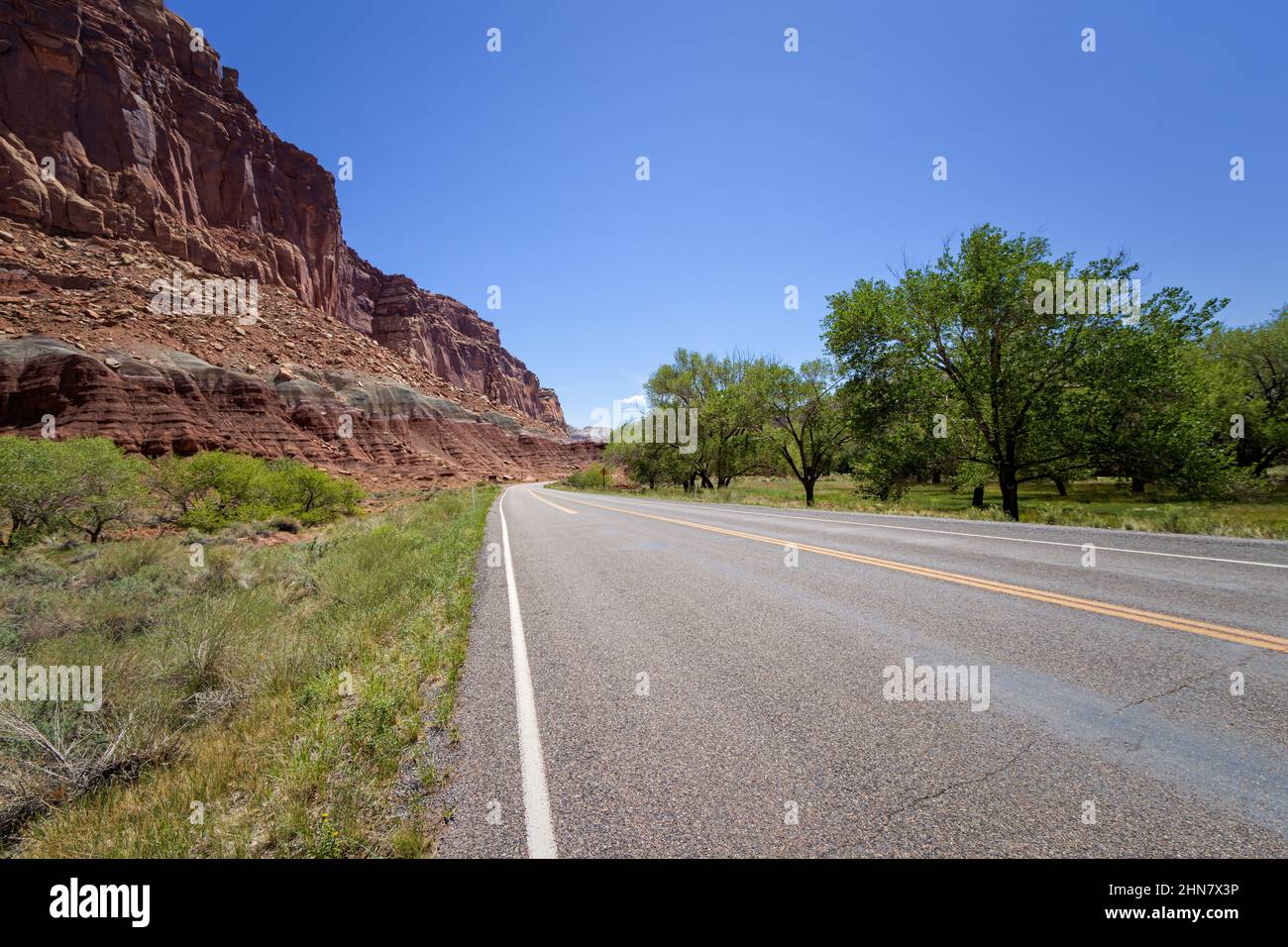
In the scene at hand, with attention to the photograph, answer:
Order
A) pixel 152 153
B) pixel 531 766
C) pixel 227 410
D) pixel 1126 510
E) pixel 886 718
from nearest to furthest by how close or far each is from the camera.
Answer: pixel 531 766
pixel 886 718
pixel 1126 510
pixel 227 410
pixel 152 153

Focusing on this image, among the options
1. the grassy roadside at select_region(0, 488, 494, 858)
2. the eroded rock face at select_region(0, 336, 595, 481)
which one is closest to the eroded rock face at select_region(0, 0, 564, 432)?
the eroded rock face at select_region(0, 336, 595, 481)

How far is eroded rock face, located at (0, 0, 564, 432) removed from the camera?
49.5m

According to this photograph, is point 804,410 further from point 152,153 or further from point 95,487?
point 152,153

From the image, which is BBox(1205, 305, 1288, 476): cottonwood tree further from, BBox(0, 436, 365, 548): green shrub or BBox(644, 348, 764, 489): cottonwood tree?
BBox(0, 436, 365, 548): green shrub

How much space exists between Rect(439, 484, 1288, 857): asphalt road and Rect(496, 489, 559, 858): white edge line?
0.6 inches

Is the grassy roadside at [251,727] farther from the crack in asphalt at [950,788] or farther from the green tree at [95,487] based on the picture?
the green tree at [95,487]

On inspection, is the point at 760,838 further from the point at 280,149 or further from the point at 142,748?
the point at 280,149

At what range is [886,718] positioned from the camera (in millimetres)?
3125

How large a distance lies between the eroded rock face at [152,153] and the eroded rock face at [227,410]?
73.7 feet

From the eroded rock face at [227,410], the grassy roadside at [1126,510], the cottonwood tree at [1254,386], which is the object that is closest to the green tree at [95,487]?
the eroded rock face at [227,410]

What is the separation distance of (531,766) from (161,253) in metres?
78.7

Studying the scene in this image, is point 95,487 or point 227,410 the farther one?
point 227,410

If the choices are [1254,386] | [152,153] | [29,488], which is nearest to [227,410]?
[29,488]
